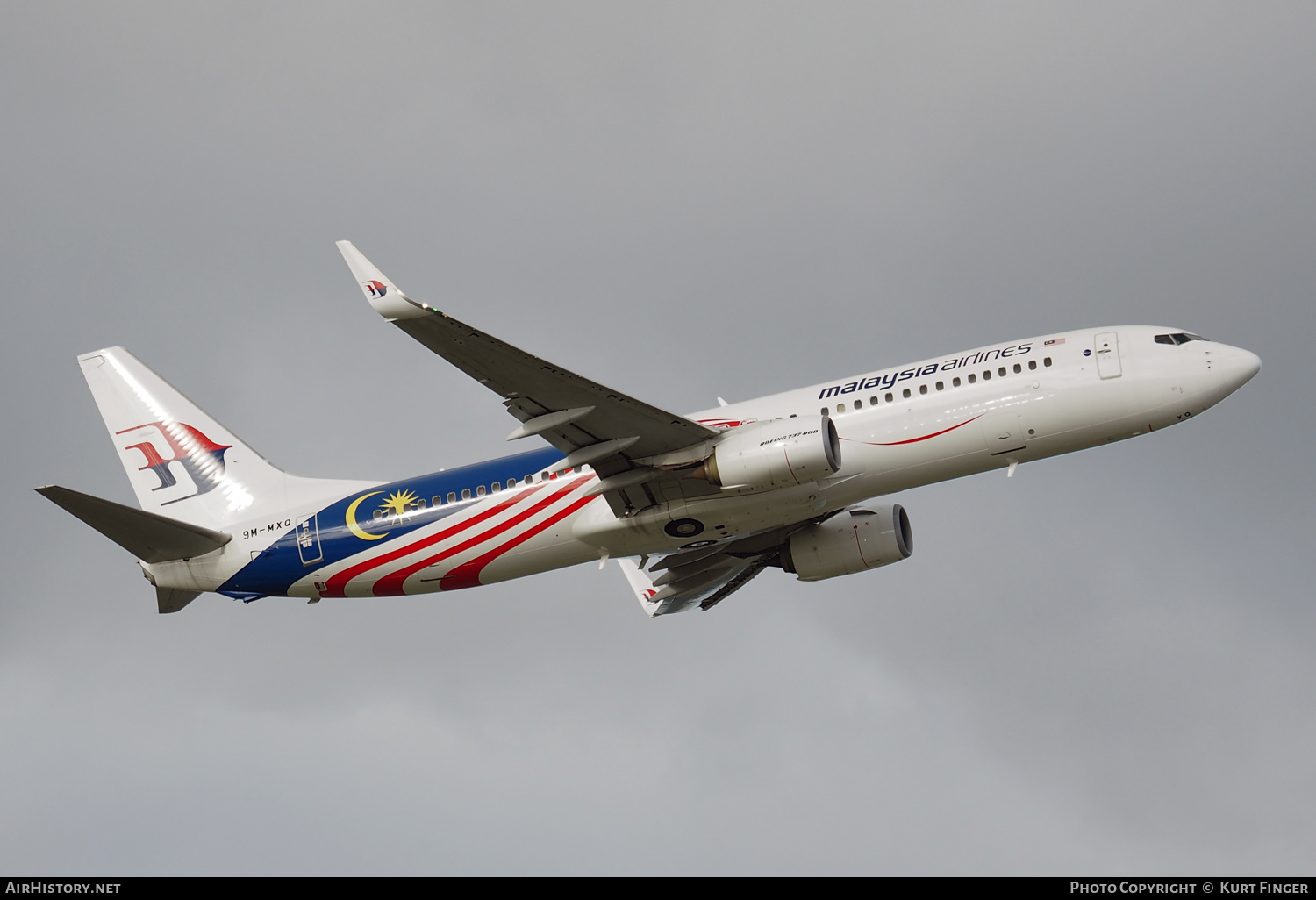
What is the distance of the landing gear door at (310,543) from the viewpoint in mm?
42438

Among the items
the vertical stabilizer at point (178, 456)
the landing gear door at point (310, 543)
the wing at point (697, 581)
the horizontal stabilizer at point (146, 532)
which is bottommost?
the wing at point (697, 581)

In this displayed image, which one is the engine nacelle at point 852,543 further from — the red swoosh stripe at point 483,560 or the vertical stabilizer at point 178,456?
the vertical stabilizer at point 178,456

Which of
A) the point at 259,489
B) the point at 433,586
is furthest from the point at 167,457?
the point at 433,586

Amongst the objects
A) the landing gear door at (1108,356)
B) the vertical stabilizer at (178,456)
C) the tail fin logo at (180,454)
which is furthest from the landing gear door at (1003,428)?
the tail fin logo at (180,454)

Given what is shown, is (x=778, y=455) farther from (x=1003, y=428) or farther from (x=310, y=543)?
(x=310, y=543)

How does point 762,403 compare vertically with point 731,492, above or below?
above

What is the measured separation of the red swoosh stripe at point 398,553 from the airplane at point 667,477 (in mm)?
63

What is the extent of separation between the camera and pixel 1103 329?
38281mm

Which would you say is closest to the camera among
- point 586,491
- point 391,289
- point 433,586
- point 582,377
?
point 391,289

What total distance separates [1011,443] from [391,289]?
18.0 m

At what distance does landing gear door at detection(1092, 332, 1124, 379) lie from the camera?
122 ft

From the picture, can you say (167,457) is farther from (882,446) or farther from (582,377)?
(882,446)

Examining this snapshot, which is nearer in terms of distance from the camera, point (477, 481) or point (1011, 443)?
point (1011, 443)


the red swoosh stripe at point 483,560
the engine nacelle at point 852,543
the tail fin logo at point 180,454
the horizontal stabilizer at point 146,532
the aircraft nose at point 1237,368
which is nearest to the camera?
the aircraft nose at point 1237,368
